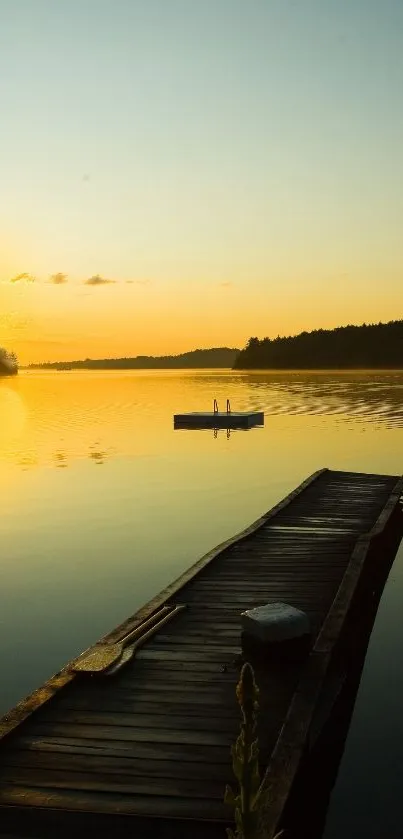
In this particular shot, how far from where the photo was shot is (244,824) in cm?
360

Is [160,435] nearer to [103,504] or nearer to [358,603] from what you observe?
[103,504]

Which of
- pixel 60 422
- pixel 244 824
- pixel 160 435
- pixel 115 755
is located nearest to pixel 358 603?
pixel 115 755

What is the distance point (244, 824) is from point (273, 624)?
6.50 m

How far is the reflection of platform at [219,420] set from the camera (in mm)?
60000

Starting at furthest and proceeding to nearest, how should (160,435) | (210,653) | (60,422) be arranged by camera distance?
1. (60,422)
2. (160,435)
3. (210,653)

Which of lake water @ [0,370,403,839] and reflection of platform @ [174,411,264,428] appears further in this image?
reflection of platform @ [174,411,264,428]

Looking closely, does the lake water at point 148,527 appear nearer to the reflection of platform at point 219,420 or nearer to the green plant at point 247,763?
the reflection of platform at point 219,420

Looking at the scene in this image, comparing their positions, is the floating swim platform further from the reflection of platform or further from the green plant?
the green plant

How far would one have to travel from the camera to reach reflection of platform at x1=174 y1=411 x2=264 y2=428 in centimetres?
6000

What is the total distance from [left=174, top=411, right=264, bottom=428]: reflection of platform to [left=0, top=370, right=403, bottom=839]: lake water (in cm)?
108

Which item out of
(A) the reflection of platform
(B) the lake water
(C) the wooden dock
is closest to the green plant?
(C) the wooden dock

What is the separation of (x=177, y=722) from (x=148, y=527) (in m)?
17.3

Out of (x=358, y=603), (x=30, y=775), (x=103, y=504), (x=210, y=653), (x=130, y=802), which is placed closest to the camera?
(x=130, y=802)

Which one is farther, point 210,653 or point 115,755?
point 210,653
